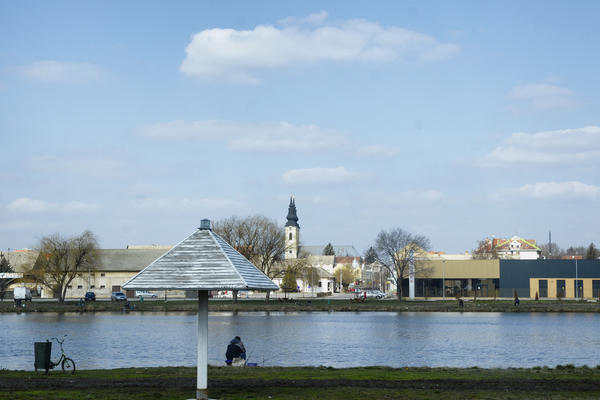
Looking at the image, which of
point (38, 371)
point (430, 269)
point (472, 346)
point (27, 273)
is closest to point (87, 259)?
point (27, 273)

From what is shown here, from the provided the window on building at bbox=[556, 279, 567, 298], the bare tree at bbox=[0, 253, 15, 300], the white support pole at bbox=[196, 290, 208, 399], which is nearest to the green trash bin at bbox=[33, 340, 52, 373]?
the white support pole at bbox=[196, 290, 208, 399]

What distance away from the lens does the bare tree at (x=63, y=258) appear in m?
97.8

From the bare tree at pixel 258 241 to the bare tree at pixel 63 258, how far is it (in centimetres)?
1824

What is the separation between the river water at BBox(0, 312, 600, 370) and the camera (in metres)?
34.8

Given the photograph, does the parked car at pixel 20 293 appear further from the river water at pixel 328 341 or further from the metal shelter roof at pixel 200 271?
the metal shelter roof at pixel 200 271

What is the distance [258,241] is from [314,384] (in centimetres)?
7875

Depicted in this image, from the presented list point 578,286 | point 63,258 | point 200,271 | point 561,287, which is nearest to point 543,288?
point 561,287

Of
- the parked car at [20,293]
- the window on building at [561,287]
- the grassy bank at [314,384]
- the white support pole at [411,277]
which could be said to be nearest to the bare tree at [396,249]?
the white support pole at [411,277]

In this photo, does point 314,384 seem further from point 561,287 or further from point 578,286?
point 578,286

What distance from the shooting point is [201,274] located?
17.9 metres

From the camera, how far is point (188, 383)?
72.8ft

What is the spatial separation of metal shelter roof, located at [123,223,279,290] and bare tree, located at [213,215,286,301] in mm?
79402

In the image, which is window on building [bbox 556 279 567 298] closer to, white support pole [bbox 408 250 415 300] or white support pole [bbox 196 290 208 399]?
white support pole [bbox 408 250 415 300]

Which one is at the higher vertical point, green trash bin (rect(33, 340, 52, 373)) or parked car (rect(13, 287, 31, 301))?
green trash bin (rect(33, 340, 52, 373))
